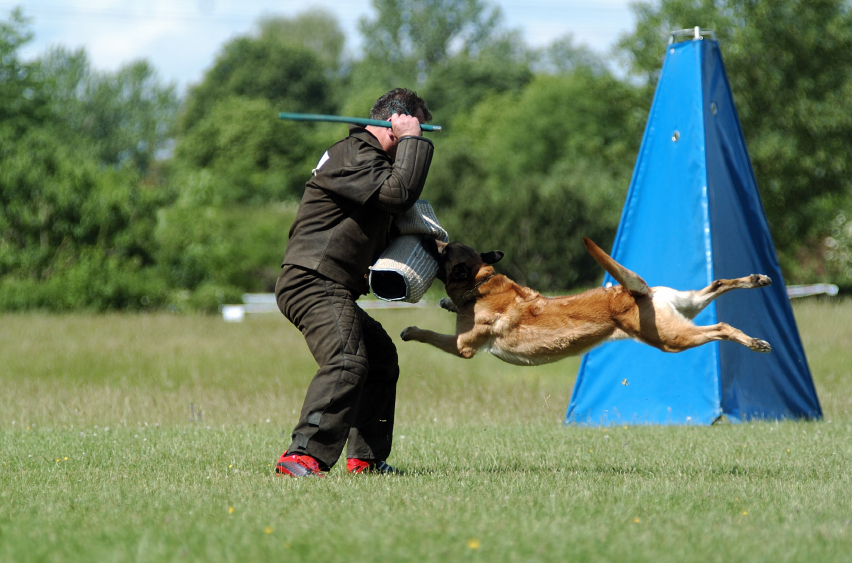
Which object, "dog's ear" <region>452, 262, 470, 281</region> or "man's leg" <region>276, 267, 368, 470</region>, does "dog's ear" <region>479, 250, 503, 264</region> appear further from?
"man's leg" <region>276, 267, 368, 470</region>

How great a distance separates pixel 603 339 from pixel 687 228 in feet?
12.7

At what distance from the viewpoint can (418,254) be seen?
5543mm

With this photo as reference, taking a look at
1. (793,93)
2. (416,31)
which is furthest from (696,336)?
(416,31)

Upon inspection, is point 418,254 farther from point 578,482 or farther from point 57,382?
point 57,382

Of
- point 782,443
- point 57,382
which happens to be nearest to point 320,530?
point 782,443

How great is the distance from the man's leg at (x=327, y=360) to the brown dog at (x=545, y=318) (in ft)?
2.54

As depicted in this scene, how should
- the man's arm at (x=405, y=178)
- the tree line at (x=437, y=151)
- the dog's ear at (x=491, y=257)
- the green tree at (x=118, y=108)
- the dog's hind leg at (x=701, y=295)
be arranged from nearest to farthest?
1. the man's arm at (x=405, y=178)
2. the dog's ear at (x=491, y=257)
3. the dog's hind leg at (x=701, y=295)
4. the tree line at (x=437, y=151)
5. the green tree at (x=118, y=108)

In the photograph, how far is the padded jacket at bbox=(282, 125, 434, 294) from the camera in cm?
520

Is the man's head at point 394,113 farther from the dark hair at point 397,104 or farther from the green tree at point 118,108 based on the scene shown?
the green tree at point 118,108

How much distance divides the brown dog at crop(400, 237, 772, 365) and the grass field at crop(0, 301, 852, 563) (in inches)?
34.3

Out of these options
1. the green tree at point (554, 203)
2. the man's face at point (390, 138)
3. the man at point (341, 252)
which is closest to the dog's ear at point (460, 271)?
the man at point (341, 252)

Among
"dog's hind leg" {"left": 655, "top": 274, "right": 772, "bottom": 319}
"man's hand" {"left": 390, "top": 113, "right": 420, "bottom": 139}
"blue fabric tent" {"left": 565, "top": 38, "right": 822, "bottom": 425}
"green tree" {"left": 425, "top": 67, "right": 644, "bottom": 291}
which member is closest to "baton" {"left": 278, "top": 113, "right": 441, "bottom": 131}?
"man's hand" {"left": 390, "top": 113, "right": 420, "bottom": 139}

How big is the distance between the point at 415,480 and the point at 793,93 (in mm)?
28445

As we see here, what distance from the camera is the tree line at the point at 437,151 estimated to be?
24.8 m
